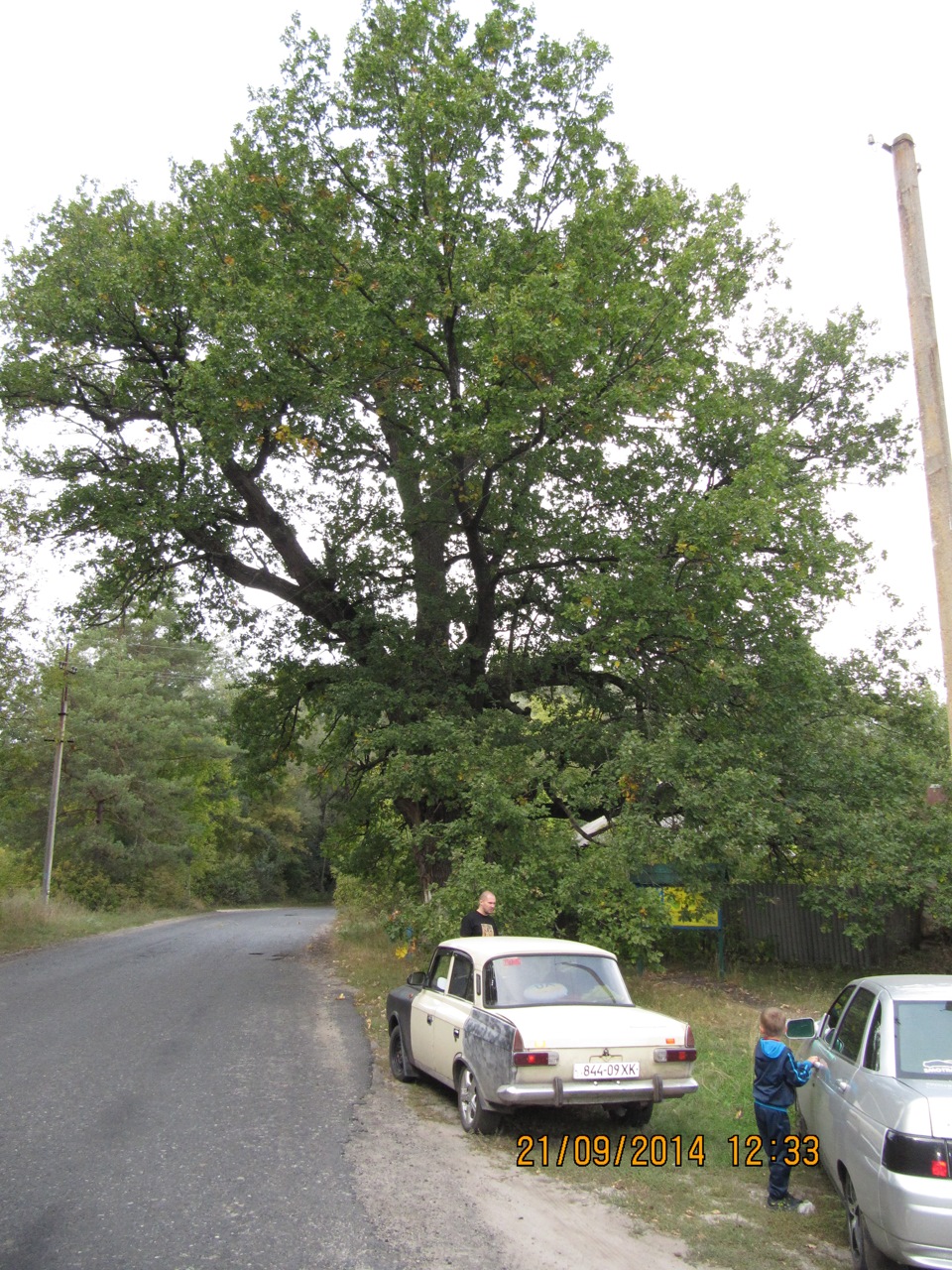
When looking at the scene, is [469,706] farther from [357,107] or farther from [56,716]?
[56,716]

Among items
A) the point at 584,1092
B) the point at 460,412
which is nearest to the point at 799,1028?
the point at 584,1092

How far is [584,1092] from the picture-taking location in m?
6.56

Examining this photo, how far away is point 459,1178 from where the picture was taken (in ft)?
20.1

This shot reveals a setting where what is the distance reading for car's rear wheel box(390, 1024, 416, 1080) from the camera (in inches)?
348

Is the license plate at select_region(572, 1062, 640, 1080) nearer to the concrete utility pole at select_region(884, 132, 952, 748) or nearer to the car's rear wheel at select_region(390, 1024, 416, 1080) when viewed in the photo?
the car's rear wheel at select_region(390, 1024, 416, 1080)

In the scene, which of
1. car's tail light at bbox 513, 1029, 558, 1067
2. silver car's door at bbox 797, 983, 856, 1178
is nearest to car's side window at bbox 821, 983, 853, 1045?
silver car's door at bbox 797, 983, 856, 1178

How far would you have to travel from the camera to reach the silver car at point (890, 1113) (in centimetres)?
428

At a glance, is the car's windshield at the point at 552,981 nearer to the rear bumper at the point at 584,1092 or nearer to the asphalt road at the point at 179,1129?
Answer: the rear bumper at the point at 584,1092

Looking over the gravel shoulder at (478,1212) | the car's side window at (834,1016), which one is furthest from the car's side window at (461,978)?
the car's side window at (834,1016)

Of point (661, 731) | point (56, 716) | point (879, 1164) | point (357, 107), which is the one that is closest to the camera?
point (879, 1164)

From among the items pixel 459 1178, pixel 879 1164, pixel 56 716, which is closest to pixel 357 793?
pixel 459 1178

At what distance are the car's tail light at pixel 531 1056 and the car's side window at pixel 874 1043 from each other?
210 centimetres

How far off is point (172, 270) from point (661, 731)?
11.0 meters

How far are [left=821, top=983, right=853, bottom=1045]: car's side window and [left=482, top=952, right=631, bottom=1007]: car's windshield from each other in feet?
5.02
